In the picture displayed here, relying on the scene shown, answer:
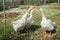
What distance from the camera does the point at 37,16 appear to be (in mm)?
12812

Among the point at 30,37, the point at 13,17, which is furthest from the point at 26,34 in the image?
the point at 13,17

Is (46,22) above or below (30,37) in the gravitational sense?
above

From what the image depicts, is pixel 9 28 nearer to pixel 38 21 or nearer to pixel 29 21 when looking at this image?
pixel 29 21

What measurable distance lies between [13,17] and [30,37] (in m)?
4.17

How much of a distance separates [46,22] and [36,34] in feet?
2.37

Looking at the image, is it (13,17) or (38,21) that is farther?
(13,17)

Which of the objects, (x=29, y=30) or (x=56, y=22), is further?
(x=56, y=22)

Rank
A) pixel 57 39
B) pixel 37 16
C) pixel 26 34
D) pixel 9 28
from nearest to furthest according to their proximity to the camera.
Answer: pixel 57 39
pixel 26 34
pixel 9 28
pixel 37 16

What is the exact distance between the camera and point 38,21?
11.7 meters

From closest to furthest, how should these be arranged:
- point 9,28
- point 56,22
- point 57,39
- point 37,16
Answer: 1. point 57,39
2. point 9,28
3. point 56,22
4. point 37,16

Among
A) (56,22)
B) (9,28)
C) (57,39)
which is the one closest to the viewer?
(57,39)

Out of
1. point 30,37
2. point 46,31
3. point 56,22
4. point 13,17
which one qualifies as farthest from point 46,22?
point 13,17

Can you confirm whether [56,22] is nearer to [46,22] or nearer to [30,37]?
[46,22]

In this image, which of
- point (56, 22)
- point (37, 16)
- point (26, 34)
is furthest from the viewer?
point (37, 16)
